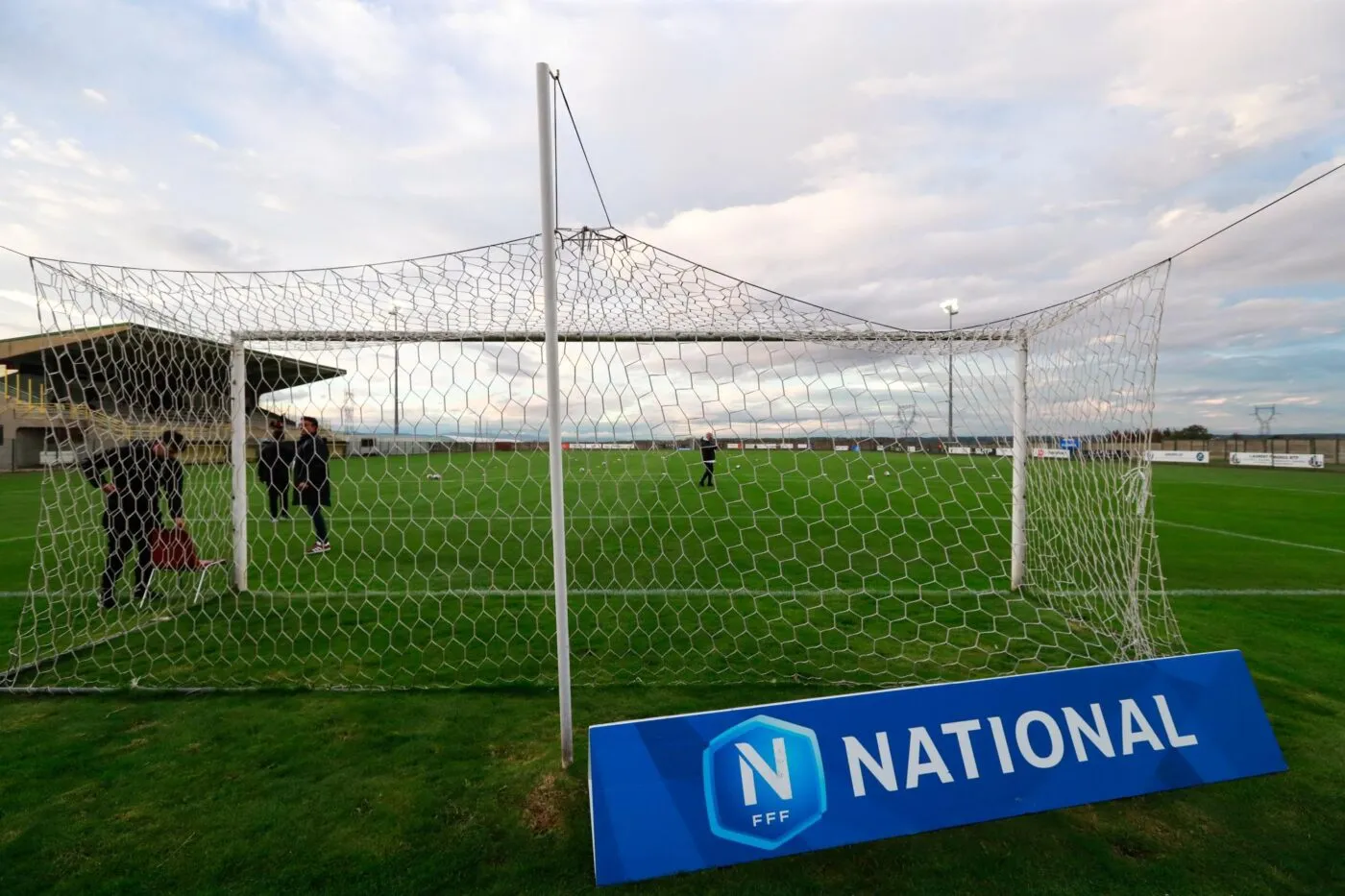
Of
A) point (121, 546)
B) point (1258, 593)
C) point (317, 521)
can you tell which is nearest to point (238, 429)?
point (121, 546)

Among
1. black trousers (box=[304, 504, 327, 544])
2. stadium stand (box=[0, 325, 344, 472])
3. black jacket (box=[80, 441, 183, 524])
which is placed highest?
stadium stand (box=[0, 325, 344, 472])

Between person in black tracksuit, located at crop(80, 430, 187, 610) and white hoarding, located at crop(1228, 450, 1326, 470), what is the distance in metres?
36.9

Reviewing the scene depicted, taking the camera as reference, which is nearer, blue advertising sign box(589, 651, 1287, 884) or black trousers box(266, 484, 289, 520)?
blue advertising sign box(589, 651, 1287, 884)

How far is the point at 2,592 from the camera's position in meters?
5.24

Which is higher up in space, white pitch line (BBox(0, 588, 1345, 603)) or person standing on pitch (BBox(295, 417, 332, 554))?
person standing on pitch (BBox(295, 417, 332, 554))

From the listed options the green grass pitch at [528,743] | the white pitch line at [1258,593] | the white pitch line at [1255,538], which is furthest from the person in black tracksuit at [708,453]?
the white pitch line at [1255,538]

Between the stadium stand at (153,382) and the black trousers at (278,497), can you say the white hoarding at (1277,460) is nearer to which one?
the black trousers at (278,497)

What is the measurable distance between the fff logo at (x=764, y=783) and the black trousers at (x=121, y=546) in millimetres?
4925

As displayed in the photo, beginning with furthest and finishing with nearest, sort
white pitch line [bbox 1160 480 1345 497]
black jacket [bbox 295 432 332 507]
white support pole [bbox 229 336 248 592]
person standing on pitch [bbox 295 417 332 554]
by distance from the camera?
1. white pitch line [bbox 1160 480 1345 497]
2. black jacket [bbox 295 432 332 507]
3. person standing on pitch [bbox 295 417 332 554]
4. white support pole [bbox 229 336 248 592]

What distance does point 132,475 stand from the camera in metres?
4.76

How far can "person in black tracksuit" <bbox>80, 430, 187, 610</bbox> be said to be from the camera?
185 inches

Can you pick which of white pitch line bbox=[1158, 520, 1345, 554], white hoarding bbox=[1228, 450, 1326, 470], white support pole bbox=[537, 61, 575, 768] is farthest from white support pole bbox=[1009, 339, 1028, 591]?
white hoarding bbox=[1228, 450, 1326, 470]

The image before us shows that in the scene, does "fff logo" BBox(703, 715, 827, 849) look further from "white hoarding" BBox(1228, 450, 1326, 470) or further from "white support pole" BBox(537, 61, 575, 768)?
"white hoarding" BBox(1228, 450, 1326, 470)

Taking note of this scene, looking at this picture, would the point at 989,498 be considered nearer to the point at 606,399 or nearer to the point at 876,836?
the point at 606,399
